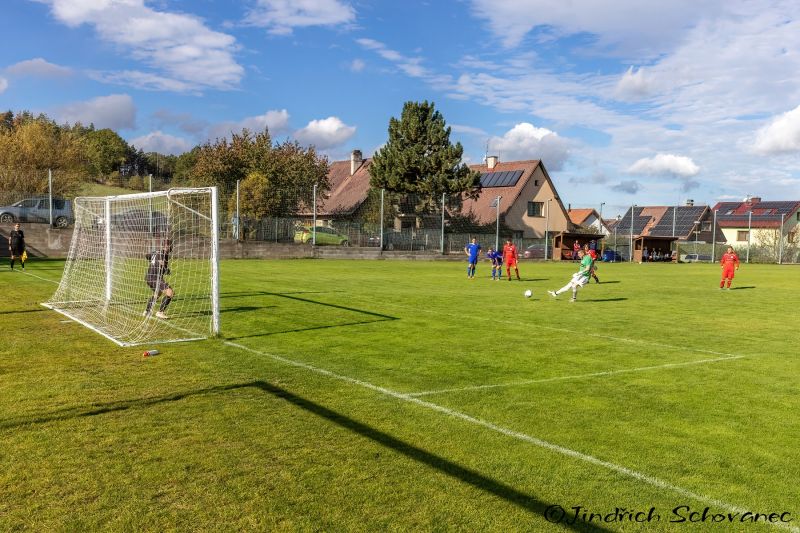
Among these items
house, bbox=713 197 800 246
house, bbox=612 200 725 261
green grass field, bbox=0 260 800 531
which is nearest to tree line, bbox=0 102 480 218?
house, bbox=612 200 725 261

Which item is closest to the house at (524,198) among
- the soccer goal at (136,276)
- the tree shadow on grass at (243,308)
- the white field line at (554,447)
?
the soccer goal at (136,276)

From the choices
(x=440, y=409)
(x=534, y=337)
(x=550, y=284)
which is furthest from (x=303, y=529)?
(x=550, y=284)

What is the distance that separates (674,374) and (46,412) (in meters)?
7.86

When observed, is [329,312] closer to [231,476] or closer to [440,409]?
[440,409]

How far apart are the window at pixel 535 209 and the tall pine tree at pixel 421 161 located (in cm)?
1153

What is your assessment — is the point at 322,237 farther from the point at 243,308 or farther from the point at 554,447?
the point at 554,447

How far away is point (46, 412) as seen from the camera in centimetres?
623

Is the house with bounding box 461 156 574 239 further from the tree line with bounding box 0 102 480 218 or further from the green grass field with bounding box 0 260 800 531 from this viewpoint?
the green grass field with bounding box 0 260 800 531

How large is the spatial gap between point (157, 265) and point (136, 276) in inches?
220

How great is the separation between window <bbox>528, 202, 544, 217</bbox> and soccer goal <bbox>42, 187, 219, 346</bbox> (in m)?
46.2

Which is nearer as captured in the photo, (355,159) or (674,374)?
(674,374)

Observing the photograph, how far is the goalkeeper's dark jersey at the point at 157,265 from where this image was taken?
13.0 meters

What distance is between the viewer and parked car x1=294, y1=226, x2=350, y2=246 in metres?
39.1

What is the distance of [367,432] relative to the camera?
5.84 metres
